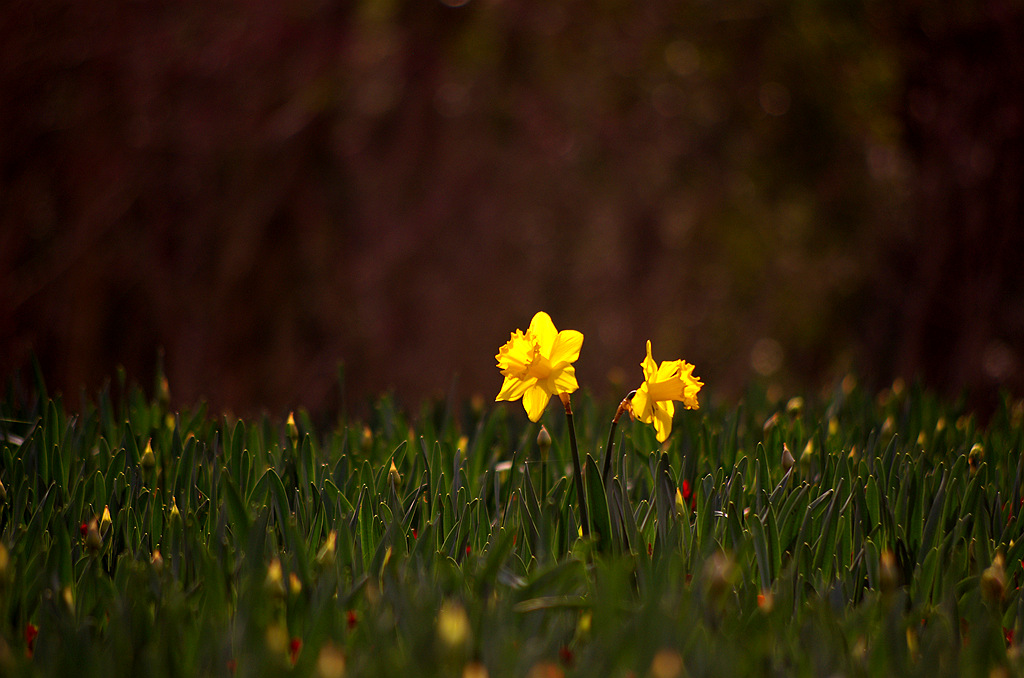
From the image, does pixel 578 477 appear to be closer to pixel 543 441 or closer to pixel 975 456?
pixel 543 441

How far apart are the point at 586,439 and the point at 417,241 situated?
4.42 meters

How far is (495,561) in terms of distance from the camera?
128 cm

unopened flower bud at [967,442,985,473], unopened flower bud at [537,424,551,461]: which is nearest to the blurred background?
unopened flower bud at [537,424,551,461]

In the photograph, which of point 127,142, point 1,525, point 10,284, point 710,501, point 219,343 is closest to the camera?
point 710,501

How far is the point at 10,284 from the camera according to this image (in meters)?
4.28

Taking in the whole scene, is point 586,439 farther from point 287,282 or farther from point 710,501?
point 287,282

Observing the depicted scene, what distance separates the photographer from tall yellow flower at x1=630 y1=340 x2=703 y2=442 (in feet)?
4.91

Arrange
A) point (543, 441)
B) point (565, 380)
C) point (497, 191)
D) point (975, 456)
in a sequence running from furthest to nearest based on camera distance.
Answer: point (497, 191)
point (975, 456)
point (543, 441)
point (565, 380)

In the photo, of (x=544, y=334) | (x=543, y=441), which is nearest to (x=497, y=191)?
(x=543, y=441)

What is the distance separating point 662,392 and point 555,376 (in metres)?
0.20

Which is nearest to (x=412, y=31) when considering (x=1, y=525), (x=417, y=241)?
(x=417, y=241)

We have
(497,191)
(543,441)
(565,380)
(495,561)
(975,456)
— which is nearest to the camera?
(495,561)

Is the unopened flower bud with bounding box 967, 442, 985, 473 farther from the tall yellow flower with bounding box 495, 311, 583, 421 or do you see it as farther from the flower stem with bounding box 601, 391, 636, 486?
the tall yellow flower with bounding box 495, 311, 583, 421

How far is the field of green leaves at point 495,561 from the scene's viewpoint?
3.68 ft
